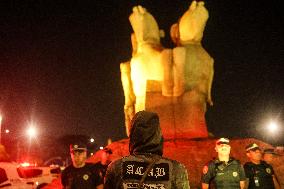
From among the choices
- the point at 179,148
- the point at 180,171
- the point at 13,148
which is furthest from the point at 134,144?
the point at 13,148

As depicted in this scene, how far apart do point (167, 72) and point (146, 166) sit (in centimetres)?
1367

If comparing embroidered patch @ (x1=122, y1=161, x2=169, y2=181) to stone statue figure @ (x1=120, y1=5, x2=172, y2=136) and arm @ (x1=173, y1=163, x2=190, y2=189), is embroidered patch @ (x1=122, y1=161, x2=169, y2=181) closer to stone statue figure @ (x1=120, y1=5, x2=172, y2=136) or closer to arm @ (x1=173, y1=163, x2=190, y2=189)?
arm @ (x1=173, y1=163, x2=190, y2=189)

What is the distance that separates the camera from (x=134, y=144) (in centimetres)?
291

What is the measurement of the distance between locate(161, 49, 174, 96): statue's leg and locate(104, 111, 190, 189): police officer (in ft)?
43.9

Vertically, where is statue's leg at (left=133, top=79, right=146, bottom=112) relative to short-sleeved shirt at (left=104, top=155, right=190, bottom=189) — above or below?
above

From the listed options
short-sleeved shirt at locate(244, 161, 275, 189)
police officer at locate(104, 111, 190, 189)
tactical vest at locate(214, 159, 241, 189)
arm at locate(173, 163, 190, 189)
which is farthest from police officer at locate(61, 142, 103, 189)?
arm at locate(173, 163, 190, 189)

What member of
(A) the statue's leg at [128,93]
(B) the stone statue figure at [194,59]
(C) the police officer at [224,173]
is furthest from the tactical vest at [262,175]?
(A) the statue's leg at [128,93]

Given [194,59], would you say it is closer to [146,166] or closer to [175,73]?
[175,73]

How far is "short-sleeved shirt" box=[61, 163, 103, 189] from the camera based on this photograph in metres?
5.34

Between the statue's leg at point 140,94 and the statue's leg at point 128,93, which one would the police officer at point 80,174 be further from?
the statue's leg at point 128,93

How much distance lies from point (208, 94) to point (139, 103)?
3.11 meters

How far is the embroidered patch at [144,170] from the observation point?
2713 mm

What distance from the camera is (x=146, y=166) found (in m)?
2.75

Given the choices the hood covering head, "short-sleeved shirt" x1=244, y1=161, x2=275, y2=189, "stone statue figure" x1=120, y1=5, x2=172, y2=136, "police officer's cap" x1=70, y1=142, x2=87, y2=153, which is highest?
"stone statue figure" x1=120, y1=5, x2=172, y2=136
